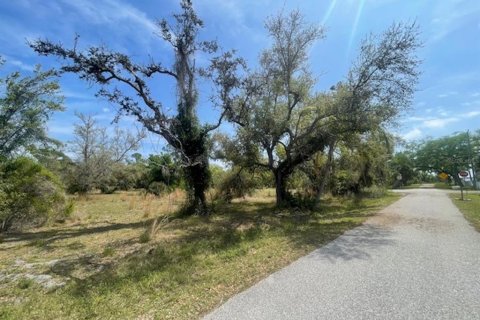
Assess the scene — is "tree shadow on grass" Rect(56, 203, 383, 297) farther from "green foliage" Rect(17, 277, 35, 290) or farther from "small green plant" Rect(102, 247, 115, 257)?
"green foliage" Rect(17, 277, 35, 290)

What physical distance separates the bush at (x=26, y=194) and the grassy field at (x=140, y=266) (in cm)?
76

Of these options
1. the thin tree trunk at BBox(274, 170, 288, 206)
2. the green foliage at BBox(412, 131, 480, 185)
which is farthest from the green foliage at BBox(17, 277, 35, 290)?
the green foliage at BBox(412, 131, 480, 185)

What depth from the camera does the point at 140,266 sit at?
530 centimetres

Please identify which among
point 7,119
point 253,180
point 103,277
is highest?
point 7,119

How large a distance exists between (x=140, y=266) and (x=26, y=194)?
6.49 meters

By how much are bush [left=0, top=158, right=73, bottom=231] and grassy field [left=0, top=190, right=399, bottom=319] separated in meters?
0.76

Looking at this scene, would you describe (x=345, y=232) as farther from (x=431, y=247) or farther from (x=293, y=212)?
(x=293, y=212)

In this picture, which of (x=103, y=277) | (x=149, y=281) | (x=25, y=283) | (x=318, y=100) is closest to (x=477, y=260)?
(x=149, y=281)

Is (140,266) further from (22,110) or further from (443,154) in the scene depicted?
(443,154)

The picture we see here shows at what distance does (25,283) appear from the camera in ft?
14.8

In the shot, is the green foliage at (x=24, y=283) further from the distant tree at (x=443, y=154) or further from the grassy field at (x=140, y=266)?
the distant tree at (x=443, y=154)

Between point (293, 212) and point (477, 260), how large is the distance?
8210mm

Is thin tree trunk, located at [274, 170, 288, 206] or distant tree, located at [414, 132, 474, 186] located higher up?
distant tree, located at [414, 132, 474, 186]

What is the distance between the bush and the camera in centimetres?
898
